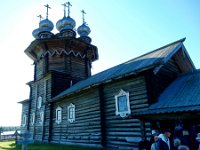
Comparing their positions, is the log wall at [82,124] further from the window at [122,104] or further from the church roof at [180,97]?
the church roof at [180,97]

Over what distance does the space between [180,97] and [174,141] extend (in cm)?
448

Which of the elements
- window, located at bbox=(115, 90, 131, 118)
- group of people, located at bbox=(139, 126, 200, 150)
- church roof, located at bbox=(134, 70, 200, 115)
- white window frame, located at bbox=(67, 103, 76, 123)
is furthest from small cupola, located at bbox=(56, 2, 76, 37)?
group of people, located at bbox=(139, 126, 200, 150)

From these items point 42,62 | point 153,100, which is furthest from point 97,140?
point 42,62

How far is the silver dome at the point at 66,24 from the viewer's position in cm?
2592

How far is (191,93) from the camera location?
9.82 m

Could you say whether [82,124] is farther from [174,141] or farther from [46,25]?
[46,25]

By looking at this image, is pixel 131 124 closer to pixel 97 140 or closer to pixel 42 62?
pixel 97 140

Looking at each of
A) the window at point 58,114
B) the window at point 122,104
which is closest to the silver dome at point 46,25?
the window at point 58,114

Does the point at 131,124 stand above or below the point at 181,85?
below

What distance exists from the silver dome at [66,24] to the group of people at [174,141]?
802 inches

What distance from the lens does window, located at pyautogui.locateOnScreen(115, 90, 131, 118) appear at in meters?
11.9

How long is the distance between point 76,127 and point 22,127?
505 inches

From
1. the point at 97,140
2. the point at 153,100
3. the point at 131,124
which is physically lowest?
the point at 97,140

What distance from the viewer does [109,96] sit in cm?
1324
